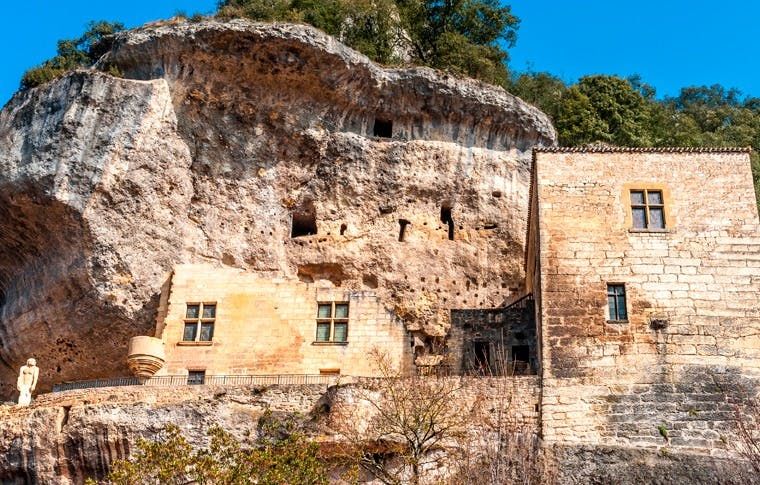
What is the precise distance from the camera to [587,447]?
2222 cm

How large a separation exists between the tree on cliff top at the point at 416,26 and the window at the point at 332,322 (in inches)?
463

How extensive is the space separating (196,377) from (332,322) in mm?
4015

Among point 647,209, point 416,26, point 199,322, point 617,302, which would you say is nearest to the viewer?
point 617,302

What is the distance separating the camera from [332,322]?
1109 inches

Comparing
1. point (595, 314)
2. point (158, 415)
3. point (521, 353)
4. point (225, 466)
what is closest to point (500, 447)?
point (595, 314)

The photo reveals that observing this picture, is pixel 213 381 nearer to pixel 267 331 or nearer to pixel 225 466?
pixel 267 331

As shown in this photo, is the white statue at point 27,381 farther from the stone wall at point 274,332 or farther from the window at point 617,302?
the window at point 617,302

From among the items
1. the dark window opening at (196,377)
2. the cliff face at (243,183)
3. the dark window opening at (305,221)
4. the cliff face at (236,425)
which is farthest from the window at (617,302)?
the dark window opening at (305,221)

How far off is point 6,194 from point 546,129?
17828 millimetres

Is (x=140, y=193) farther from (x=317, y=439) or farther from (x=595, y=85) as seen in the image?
(x=595, y=85)

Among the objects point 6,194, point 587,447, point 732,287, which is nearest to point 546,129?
point 732,287

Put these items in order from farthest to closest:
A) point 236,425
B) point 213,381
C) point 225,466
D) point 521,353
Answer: point 521,353
point 213,381
point 236,425
point 225,466

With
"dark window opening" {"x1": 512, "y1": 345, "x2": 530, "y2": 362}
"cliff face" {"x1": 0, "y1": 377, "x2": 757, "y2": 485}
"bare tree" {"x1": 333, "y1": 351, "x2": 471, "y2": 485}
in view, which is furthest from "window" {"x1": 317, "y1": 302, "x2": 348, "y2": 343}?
"dark window opening" {"x1": 512, "y1": 345, "x2": 530, "y2": 362}

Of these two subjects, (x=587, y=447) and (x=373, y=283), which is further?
(x=373, y=283)
